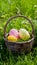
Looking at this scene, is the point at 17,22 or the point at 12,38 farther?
the point at 17,22

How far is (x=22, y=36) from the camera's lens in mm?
3014

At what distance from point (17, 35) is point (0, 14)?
110 cm

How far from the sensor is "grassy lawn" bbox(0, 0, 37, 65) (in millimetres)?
2878

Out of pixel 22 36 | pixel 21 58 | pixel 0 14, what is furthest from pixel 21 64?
pixel 0 14

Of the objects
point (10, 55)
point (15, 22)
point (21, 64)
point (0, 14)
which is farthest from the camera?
point (0, 14)

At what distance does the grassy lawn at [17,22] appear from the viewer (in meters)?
2.88

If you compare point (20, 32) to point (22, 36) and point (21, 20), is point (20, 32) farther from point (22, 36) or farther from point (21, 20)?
point (21, 20)

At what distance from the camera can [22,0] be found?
13.9 feet

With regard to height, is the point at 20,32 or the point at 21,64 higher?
the point at 20,32

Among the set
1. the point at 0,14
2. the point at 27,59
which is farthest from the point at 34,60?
the point at 0,14

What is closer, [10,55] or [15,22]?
[10,55]

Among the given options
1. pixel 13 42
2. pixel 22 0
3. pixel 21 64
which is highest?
pixel 22 0

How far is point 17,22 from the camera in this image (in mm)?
3613

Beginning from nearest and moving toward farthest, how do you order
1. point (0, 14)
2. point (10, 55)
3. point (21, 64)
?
point (21, 64)
point (10, 55)
point (0, 14)
